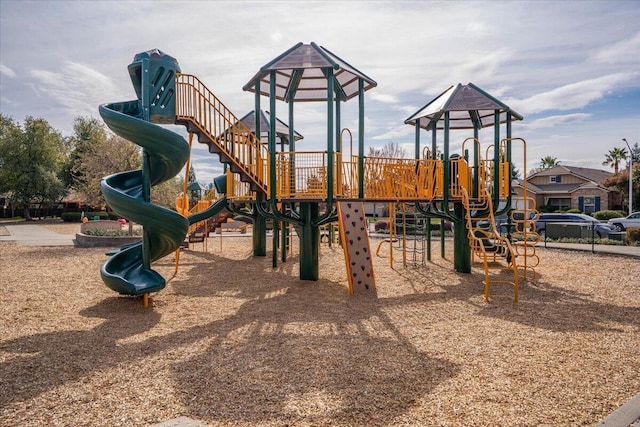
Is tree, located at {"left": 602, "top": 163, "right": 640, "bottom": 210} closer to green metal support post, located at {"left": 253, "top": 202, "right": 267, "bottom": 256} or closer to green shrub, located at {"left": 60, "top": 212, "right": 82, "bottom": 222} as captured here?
green metal support post, located at {"left": 253, "top": 202, "right": 267, "bottom": 256}

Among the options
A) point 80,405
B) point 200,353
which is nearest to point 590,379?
point 200,353

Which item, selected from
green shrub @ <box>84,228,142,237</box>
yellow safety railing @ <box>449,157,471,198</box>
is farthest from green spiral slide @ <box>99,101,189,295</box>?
green shrub @ <box>84,228,142,237</box>

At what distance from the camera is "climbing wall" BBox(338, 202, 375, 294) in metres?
9.70

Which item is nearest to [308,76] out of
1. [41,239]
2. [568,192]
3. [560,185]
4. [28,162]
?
[41,239]

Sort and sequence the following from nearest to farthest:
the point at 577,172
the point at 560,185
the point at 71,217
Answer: the point at 71,217, the point at 560,185, the point at 577,172

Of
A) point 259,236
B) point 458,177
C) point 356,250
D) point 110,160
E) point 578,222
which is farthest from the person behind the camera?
point 110,160

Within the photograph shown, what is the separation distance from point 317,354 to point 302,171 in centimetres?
556

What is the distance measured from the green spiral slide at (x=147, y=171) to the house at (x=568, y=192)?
37911 millimetres

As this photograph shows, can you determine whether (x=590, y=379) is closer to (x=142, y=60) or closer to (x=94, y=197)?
(x=142, y=60)

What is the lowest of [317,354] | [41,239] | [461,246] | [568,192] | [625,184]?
[317,354]

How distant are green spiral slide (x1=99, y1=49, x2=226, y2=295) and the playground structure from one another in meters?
0.02

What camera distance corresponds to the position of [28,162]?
46.7 meters

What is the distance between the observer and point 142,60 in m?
8.52

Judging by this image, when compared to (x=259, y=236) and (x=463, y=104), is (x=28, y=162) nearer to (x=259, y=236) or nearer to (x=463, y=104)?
(x=259, y=236)
